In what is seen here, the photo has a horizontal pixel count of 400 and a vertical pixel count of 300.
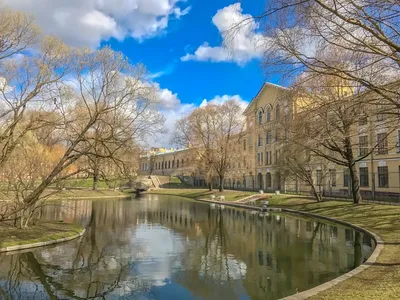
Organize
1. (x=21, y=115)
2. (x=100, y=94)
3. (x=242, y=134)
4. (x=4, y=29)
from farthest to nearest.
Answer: (x=242, y=134) < (x=100, y=94) < (x=21, y=115) < (x=4, y=29)

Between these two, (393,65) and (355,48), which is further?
(393,65)

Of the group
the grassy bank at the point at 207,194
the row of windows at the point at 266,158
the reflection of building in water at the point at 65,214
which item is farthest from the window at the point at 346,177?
the reflection of building in water at the point at 65,214

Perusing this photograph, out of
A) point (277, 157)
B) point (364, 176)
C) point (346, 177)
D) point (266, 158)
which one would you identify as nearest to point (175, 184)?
point (266, 158)

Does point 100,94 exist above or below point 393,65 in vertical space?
above

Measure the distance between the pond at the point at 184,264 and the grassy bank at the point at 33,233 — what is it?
2.28 ft

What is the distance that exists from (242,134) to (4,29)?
36.0 meters

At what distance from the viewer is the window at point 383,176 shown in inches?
1328

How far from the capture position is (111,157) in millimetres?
15852

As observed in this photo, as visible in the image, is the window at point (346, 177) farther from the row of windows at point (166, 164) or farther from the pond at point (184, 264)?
the row of windows at point (166, 164)

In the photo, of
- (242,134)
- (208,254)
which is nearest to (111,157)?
(208,254)

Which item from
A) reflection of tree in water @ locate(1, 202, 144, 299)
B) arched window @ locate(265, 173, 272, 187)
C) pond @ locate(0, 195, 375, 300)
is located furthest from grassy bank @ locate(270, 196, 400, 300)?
arched window @ locate(265, 173, 272, 187)

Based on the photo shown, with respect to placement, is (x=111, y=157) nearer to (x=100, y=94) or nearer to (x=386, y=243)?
(x=100, y=94)

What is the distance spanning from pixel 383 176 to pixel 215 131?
20.8m

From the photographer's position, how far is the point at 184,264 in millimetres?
11258
